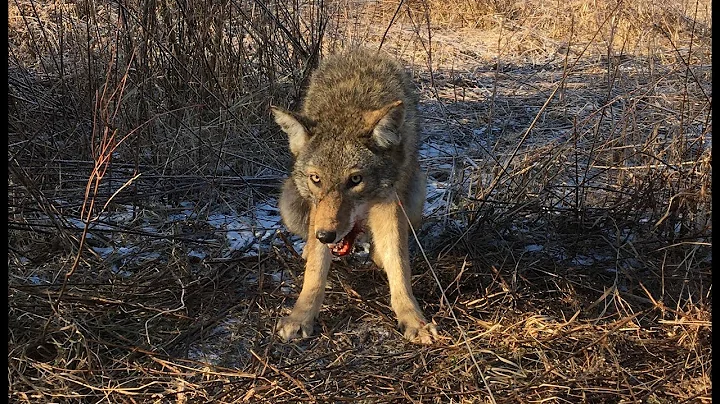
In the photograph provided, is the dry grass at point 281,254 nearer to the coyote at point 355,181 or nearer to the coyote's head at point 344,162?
the coyote at point 355,181

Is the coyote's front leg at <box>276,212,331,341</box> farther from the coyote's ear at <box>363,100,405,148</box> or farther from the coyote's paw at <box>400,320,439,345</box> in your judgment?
the coyote's ear at <box>363,100,405,148</box>

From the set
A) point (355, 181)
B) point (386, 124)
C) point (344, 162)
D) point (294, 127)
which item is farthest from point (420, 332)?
point (294, 127)

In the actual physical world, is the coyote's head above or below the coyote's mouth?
above

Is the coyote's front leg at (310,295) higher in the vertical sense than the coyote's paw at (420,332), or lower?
higher

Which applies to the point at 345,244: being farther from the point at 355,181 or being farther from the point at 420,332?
the point at 420,332

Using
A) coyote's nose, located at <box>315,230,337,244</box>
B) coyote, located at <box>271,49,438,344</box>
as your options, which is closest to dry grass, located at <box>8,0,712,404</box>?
coyote, located at <box>271,49,438,344</box>

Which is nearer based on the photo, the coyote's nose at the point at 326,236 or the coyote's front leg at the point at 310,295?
the coyote's nose at the point at 326,236

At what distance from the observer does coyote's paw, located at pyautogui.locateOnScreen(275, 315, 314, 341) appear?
3.52 meters

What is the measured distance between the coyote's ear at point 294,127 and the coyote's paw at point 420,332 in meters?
1.14

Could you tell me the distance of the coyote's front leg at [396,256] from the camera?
11.9 ft

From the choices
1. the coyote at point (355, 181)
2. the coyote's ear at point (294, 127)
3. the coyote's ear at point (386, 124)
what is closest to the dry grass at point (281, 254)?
the coyote at point (355, 181)

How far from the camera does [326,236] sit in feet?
10.9

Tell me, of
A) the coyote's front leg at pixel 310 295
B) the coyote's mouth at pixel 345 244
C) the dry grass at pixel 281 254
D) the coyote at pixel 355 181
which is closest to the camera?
the dry grass at pixel 281 254

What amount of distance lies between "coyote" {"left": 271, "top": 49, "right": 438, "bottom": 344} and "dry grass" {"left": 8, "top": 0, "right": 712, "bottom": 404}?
171 mm
